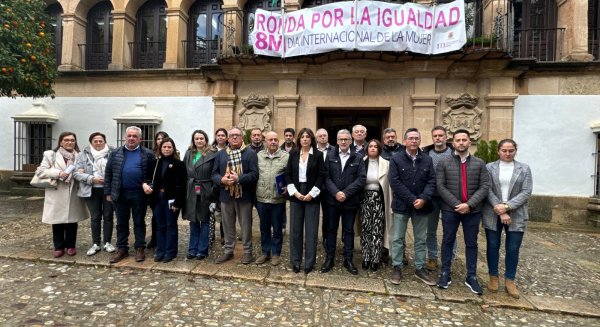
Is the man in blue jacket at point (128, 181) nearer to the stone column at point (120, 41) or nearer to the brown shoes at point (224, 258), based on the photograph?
the brown shoes at point (224, 258)

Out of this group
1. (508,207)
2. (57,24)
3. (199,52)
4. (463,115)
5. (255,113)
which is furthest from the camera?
(57,24)

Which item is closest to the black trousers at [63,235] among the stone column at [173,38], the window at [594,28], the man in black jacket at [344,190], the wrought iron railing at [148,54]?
the man in black jacket at [344,190]

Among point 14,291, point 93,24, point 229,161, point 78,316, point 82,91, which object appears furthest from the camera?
point 93,24

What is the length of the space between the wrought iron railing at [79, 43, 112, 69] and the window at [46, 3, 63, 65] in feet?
3.31

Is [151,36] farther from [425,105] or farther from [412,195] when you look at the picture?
[412,195]

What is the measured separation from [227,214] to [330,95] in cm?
555

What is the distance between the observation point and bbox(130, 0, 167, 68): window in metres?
10.8

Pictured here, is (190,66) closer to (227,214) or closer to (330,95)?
(330,95)

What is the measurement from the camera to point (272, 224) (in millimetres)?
4660

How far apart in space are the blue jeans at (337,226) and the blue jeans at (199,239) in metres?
1.75

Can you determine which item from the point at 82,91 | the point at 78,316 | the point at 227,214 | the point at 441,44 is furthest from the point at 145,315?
the point at 82,91

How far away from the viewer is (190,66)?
10.6 metres

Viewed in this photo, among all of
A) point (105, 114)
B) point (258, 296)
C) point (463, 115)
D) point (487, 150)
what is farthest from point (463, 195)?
point (105, 114)

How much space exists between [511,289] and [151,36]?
462 inches
